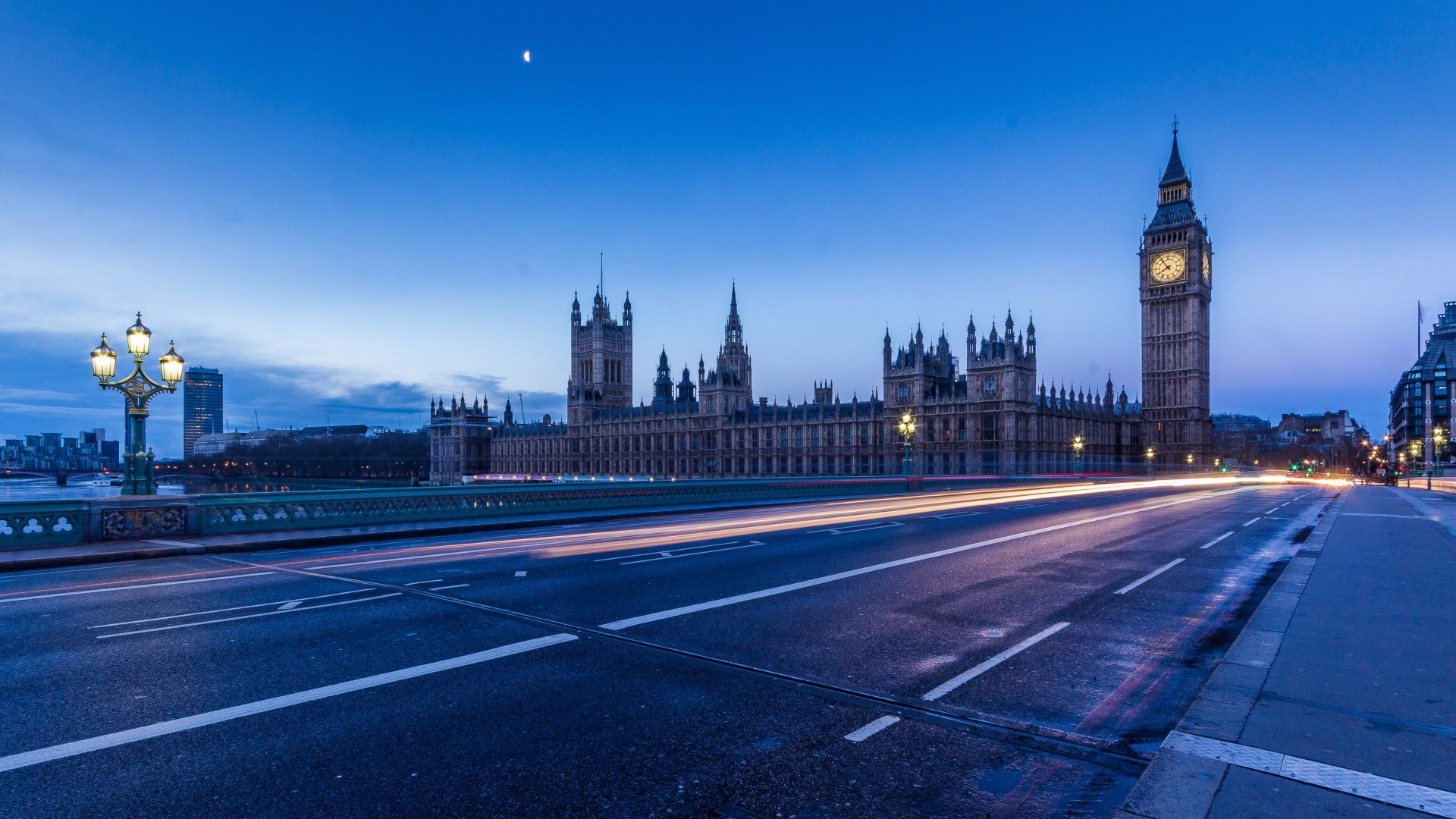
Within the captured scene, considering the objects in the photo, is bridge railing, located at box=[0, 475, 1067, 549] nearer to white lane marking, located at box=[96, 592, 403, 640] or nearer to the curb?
white lane marking, located at box=[96, 592, 403, 640]

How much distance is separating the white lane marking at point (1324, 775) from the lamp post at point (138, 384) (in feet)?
65.3

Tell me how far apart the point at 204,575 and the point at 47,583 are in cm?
201

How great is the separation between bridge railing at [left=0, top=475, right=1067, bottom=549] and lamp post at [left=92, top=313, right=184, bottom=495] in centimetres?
132

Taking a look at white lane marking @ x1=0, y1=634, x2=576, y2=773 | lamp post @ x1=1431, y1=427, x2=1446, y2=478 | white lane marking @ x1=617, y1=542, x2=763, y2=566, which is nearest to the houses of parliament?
lamp post @ x1=1431, y1=427, x2=1446, y2=478

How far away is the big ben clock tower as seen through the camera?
305 ft

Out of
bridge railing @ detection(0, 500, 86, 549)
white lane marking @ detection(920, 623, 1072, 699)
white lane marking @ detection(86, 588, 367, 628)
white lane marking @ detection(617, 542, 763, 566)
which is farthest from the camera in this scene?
bridge railing @ detection(0, 500, 86, 549)

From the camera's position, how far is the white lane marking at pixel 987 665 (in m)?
6.03

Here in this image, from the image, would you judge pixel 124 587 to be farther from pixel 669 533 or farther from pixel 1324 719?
pixel 1324 719

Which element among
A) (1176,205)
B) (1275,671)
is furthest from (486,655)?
(1176,205)

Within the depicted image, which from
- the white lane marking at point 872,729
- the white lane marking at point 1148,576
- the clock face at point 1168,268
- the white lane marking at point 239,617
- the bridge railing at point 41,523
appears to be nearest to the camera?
the white lane marking at point 872,729

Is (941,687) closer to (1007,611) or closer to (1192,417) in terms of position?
(1007,611)

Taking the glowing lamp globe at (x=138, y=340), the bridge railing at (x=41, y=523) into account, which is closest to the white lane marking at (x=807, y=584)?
the bridge railing at (x=41, y=523)

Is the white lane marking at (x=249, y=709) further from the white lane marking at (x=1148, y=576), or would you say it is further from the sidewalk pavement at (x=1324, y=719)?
the white lane marking at (x=1148, y=576)

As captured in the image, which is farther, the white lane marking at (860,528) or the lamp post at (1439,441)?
the lamp post at (1439,441)
